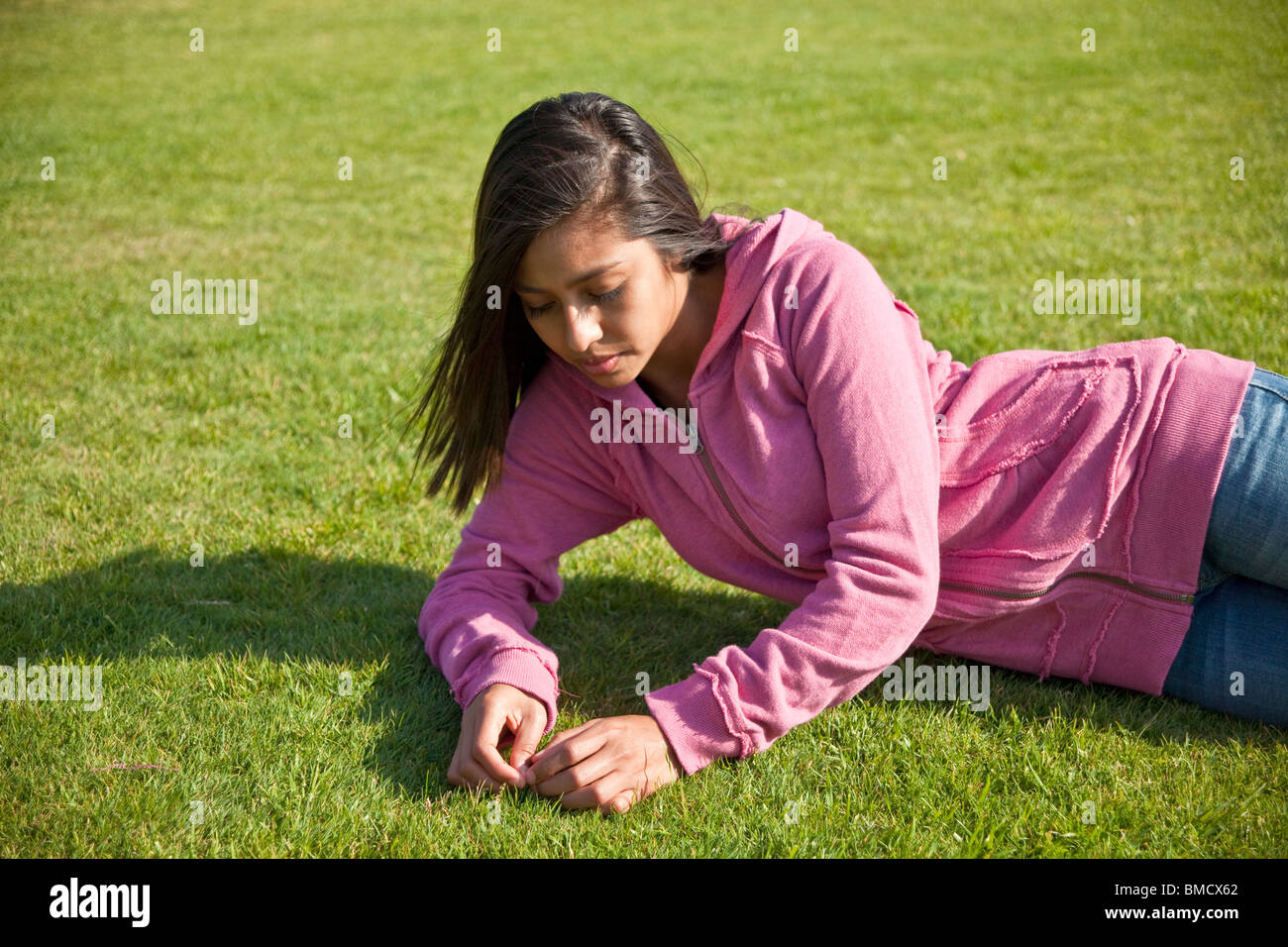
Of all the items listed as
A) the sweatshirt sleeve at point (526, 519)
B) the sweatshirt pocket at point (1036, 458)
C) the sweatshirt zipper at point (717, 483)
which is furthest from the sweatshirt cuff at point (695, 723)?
the sweatshirt pocket at point (1036, 458)

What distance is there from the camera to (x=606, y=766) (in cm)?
283

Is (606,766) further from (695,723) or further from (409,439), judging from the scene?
(409,439)

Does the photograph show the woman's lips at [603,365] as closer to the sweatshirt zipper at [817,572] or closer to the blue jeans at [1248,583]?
the sweatshirt zipper at [817,572]

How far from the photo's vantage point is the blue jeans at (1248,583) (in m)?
2.96

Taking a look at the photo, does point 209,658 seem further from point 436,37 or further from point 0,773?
point 436,37

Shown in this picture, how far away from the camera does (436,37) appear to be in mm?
19719

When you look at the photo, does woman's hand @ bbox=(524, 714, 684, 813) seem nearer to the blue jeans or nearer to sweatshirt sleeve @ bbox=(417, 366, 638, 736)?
sweatshirt sleeve @ bbox=(417, 366, 638, 736)

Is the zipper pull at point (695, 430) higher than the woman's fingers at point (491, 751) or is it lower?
higher

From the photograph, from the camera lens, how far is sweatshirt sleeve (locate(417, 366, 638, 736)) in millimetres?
3443

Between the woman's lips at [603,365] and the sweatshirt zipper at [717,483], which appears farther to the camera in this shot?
the sweatshirt zipper at [717,483]

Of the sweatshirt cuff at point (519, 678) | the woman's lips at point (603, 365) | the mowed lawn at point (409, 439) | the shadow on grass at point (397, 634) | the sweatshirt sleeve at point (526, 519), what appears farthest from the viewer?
the sweatshirt sleeve at point (526, 519)

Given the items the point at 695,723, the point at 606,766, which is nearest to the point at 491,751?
the point at 606,766

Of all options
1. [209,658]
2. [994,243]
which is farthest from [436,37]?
[209,658]

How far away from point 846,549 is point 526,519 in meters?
1.09
